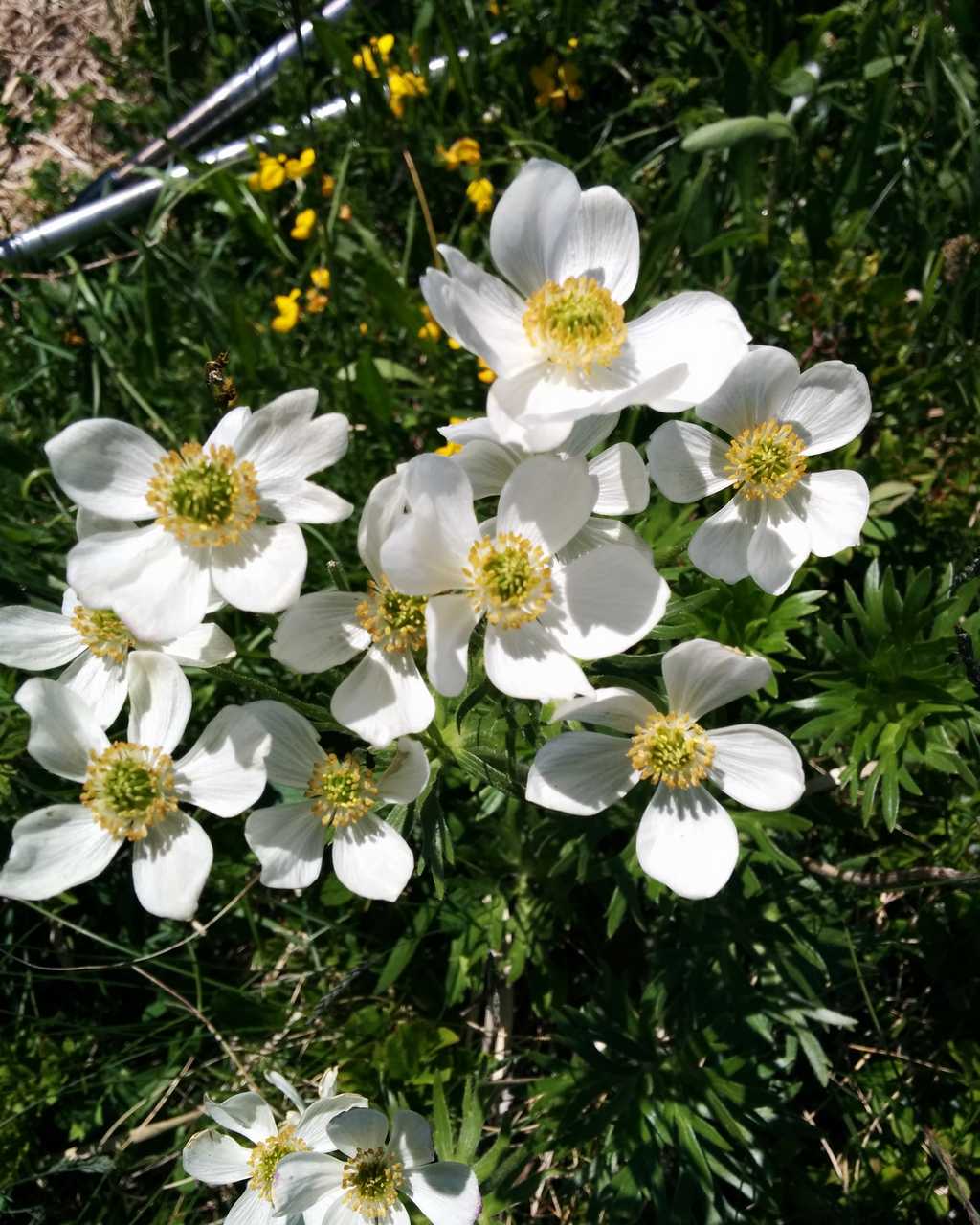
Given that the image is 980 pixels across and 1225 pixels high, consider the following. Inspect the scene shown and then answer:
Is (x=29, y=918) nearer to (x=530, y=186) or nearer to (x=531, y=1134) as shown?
(x=531, y=1134)

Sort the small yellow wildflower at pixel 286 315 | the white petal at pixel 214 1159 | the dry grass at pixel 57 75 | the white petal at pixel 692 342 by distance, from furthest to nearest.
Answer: the dry grass at pixel 57 75
the small yellow wildflower at pixel 286 315
the white petal at pixel 214 1159
the white petal at pixel 692 342

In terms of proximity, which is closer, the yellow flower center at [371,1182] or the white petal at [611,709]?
the white petal at [611,709]

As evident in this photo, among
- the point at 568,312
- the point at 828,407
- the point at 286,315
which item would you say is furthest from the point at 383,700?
the point at 286,315

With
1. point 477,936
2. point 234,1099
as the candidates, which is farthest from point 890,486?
point 234,1099

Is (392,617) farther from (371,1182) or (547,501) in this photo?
(371,1182)

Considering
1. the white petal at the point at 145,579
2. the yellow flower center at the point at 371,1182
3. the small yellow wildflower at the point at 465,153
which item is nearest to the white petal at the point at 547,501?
the white petal at the point at 145,579

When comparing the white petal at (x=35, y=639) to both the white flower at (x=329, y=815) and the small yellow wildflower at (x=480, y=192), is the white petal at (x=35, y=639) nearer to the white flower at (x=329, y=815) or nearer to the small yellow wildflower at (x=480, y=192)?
the white flower at (x=329, y=815)
